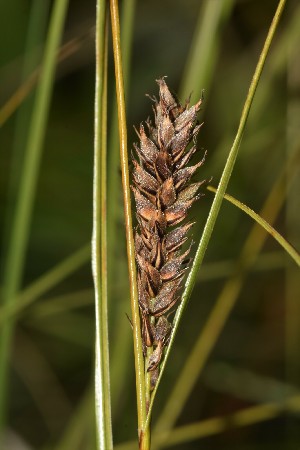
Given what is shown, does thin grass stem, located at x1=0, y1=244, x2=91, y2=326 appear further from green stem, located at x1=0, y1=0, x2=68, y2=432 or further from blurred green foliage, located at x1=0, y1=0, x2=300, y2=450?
blurred green foliage, located at x1=0, y1=0, x2=300, y2=450

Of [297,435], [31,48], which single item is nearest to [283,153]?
[297,435]

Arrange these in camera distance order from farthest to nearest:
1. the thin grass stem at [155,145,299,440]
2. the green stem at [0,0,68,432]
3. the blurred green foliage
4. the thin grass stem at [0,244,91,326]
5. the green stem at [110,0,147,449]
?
the blurred green foliage < the thin grass stem at [155,145,299,440] < the thin grass stem at [0,244,91,326] < the green stem at [0,0,68,432] < the green stem at [110,0,147,449]

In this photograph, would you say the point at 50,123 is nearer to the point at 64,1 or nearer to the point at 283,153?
the point at 283,153

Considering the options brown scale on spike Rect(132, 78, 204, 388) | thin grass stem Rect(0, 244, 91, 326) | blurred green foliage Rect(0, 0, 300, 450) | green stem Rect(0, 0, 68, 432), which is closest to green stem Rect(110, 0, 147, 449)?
brown scale on spike Rect(132, 78, 204, 388)

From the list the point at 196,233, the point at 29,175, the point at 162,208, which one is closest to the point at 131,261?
the point at 162,208

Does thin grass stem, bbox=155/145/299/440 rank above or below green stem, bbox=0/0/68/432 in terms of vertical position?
below

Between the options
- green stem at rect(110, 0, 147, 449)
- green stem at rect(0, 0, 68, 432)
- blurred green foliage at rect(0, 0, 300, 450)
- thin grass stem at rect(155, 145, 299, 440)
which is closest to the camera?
green stem at rect(110, 0, 147, 449)

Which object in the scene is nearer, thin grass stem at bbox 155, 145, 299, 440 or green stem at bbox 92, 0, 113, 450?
green stem at bbox 92, 0, 113, 450
